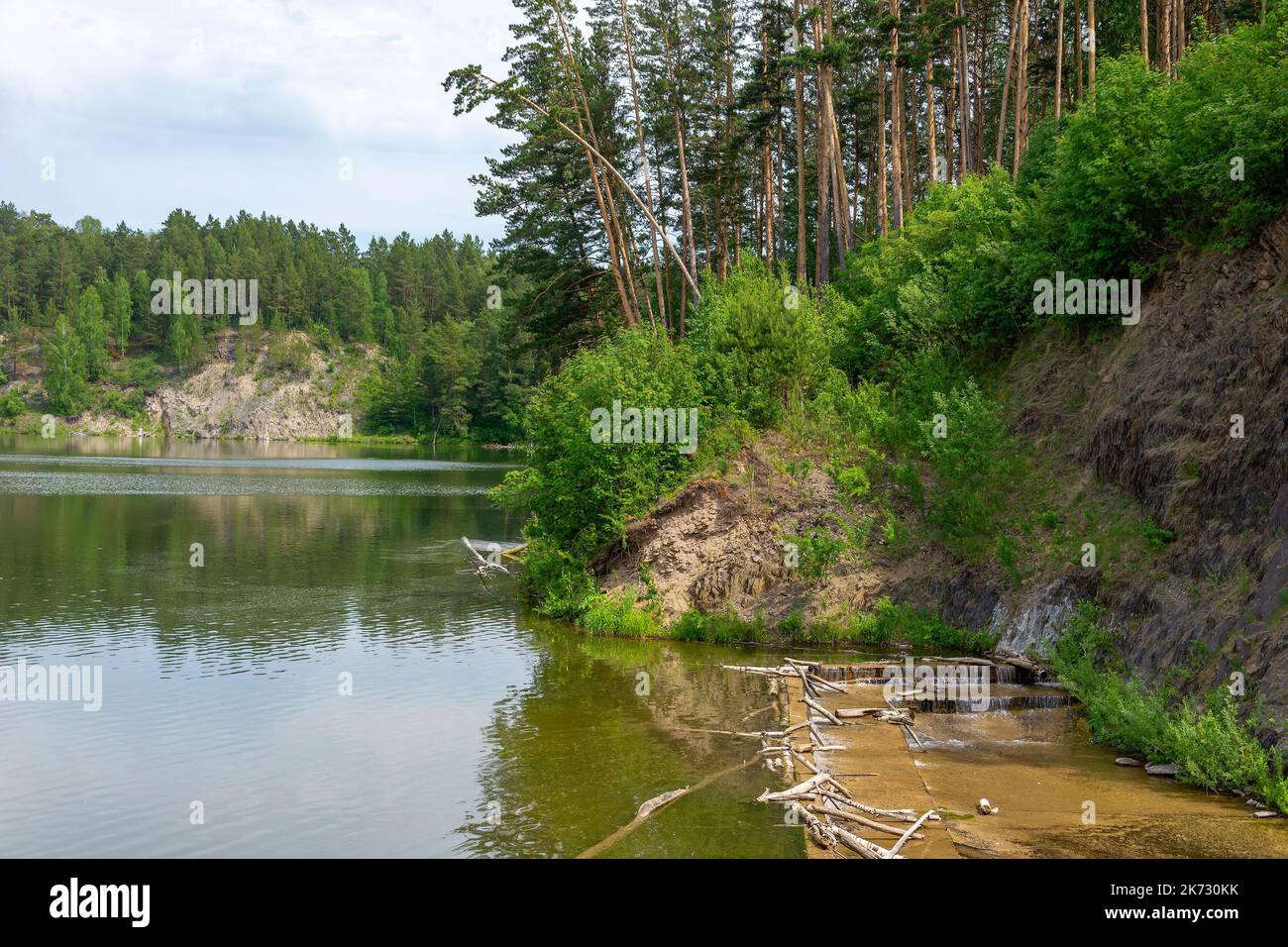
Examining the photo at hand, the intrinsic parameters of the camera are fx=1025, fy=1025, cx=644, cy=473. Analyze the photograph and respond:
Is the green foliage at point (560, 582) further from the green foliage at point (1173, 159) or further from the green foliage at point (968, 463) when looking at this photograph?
the green foliage at point (1173, 159)

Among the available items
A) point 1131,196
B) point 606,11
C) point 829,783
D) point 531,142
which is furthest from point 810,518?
point 606,11

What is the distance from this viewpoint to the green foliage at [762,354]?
29578 millimetres

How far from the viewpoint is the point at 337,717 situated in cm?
1912

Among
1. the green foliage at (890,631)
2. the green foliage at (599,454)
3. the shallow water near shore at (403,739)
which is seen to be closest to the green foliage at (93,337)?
the shallow water near shore at (403,739)

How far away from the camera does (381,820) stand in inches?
559

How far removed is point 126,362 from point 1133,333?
567 feet

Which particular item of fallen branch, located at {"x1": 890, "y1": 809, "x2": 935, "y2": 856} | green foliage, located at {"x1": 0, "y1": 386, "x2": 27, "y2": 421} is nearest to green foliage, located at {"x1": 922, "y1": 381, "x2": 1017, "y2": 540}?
fallen branch, located at {"x1": 890, "y1": 809, "x2": 935, "y2": 856}

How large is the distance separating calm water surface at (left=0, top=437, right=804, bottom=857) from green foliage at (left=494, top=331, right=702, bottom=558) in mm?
3183

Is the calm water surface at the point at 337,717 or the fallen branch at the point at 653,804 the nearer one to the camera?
the fallen branch at the point at 653,804

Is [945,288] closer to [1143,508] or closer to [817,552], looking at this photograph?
[817,552]

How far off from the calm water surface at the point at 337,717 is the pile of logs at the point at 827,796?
37 cm

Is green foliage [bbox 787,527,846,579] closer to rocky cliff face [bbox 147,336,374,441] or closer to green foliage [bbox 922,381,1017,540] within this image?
green foliage [bbox 922,381,1017,540]

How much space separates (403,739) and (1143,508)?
48.9 feet

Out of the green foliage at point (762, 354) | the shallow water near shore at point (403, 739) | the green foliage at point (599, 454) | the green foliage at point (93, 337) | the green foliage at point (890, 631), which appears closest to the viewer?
the shallow water near shore at point (403, 739)
